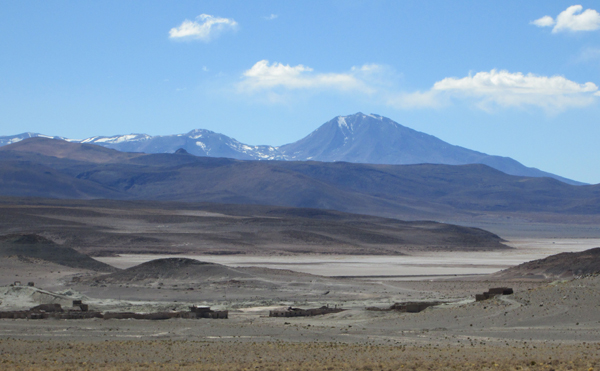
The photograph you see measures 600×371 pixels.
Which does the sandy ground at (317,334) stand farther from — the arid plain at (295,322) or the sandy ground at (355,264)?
the sandy ground at (355,264)

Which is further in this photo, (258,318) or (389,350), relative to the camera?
(258,318)

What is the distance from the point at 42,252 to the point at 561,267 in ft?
105

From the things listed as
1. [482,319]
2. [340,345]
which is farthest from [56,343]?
[482,319]

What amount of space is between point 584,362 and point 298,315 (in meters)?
12.2

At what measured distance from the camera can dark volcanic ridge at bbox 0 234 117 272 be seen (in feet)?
146

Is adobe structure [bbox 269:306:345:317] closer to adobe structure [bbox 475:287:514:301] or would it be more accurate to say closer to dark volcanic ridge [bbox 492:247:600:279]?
adobe structure [bbox 475:287:514:301]

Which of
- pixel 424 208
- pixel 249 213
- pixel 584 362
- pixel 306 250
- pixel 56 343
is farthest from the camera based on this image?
pixel 424 208

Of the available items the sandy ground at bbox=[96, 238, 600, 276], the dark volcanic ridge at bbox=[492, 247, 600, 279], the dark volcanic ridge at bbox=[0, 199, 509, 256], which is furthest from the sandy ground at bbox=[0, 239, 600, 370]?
the dark volcanic ridge at bbox=[0, 199, 509, 256]

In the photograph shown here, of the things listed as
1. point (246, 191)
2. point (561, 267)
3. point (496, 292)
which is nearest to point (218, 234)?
point (561, 267)

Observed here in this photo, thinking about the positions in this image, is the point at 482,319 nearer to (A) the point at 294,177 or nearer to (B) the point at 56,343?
(B) the point at 56,343

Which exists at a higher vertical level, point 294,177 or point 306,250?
point 294,177

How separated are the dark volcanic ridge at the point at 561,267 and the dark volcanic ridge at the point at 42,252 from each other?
25.5 meters

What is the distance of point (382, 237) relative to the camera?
88.9 meters

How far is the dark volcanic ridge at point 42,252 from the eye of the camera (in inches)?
1755
